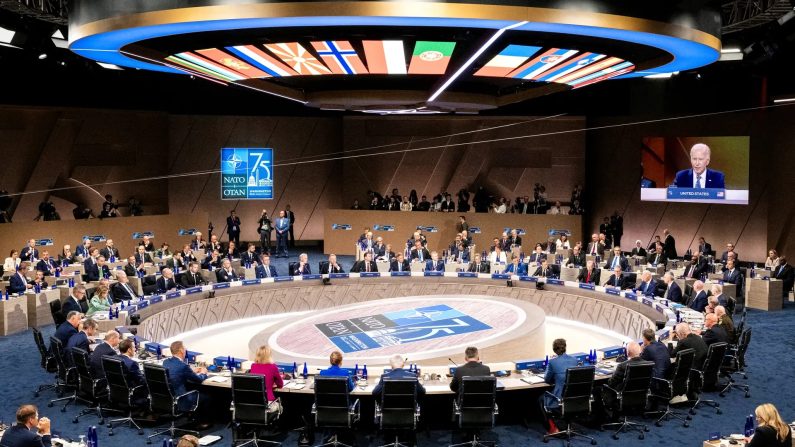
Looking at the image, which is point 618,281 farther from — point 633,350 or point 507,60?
point 507,60

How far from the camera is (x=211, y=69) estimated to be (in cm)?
1090

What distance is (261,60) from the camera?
387 inches

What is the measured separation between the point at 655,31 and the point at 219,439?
689cm

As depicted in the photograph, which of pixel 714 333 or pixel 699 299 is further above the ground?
pixel 699 299

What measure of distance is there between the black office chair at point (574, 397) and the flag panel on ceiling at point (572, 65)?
14.2ft

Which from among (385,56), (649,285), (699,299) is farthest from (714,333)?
(385,56)

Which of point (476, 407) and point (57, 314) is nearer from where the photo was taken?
point (476, 407)

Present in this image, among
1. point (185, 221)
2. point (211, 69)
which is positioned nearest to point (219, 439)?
point (211, 69)

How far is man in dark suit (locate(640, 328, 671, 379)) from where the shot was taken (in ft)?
29.3

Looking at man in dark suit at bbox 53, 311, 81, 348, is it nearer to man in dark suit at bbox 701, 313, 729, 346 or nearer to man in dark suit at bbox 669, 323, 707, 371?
man in dark suit at bbox 669, 323, 707, 371

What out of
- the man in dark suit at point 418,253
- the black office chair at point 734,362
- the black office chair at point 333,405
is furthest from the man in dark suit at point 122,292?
the black office chair at point 734,362

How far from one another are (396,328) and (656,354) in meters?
4.06

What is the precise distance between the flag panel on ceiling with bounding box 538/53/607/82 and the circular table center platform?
12.9 ft

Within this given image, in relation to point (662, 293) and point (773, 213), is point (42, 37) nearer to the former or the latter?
point (662, 293)
